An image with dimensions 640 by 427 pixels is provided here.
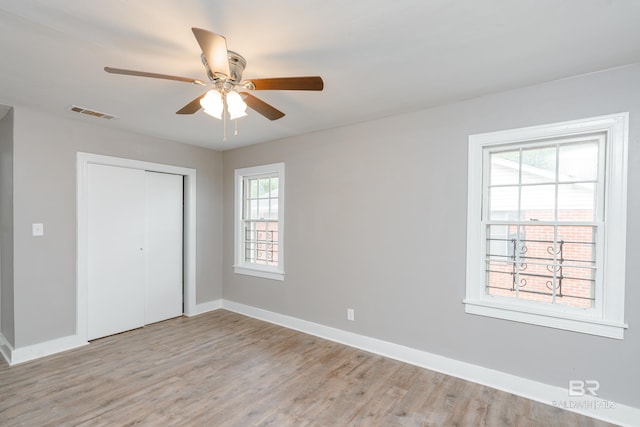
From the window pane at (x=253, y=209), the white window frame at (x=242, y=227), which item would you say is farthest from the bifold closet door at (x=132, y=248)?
the window pane at (x=253, y=209)

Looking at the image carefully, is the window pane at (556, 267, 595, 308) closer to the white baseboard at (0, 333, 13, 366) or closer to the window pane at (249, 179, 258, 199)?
the window pane at (249, 179, 258, 199)

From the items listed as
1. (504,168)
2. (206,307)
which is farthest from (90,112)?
(504,168)

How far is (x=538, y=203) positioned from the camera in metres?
2.52

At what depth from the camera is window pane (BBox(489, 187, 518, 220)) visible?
103 inches

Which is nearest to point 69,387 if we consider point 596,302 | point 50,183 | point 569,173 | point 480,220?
point 50,183

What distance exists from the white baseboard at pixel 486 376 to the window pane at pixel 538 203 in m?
1.34

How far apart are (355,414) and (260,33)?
2671 mm

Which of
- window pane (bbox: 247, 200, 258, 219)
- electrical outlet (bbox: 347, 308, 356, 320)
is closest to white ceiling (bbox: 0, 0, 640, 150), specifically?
window pane (bbox: 247, 200, 258, 219)

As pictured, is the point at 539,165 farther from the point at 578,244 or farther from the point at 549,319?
the point at 549,319

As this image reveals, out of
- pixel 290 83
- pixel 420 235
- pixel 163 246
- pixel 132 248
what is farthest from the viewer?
pixel 163 246

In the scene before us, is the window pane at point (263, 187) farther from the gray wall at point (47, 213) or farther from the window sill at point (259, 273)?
the gray wall at point (47, 213)

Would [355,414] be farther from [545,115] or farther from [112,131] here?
[112,131]

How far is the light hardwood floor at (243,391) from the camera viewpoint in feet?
7.16

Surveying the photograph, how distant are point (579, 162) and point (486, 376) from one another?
1.92 metres
